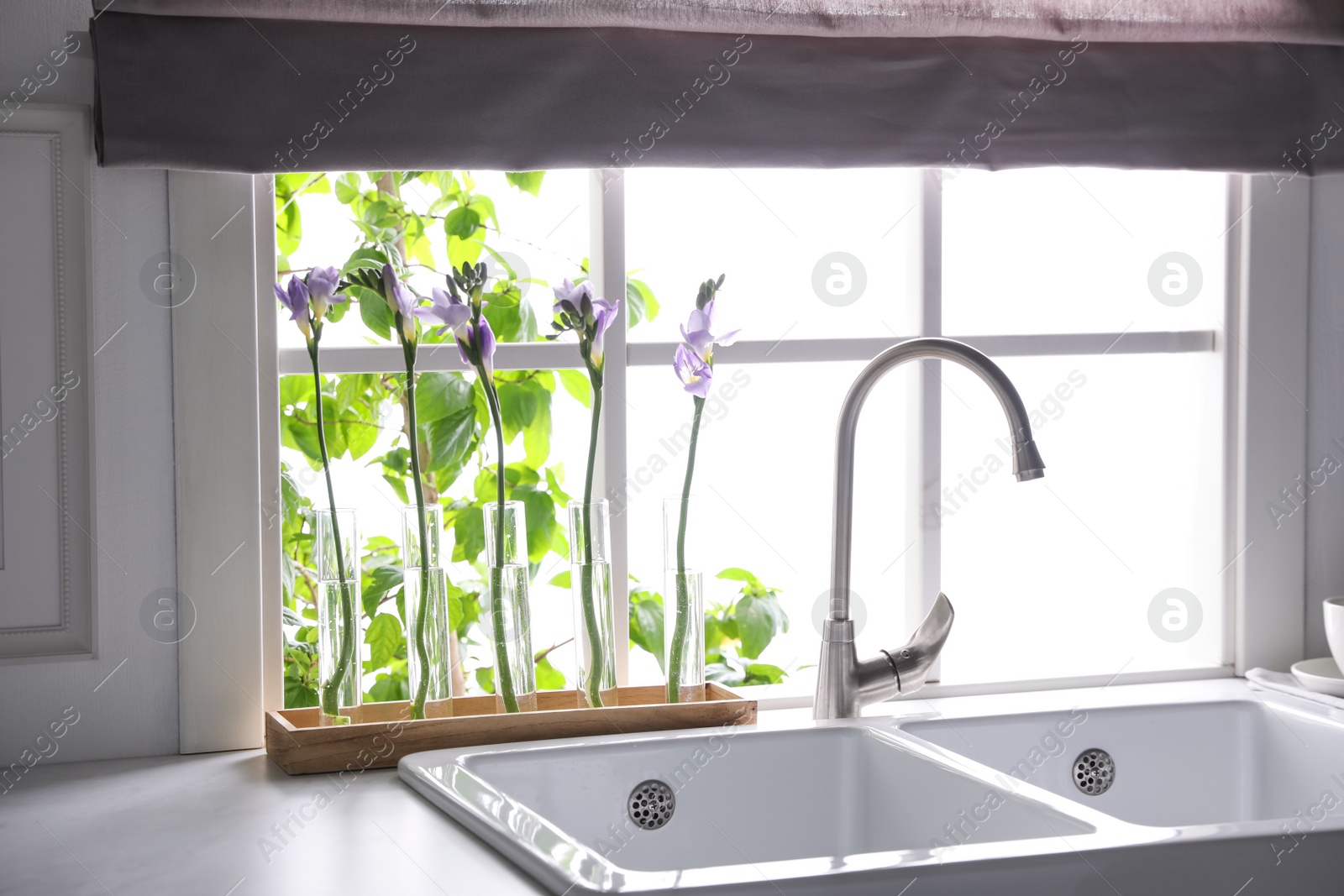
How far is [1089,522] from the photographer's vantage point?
6.49ft

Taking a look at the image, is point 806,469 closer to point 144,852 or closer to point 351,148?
point 351,148

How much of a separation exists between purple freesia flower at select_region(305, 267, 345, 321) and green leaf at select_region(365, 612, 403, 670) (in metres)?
0.46

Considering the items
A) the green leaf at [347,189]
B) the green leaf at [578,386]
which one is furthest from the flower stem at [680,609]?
the green leaf at [347,189]

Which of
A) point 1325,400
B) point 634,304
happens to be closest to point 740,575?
point 634,304

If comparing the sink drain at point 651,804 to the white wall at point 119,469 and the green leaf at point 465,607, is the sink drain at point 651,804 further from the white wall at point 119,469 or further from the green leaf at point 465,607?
the green leaf at point 465,607

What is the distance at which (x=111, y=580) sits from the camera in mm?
1337

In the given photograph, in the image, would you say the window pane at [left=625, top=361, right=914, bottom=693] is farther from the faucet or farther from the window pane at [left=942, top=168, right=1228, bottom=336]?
the faucet

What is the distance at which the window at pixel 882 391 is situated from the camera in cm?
164

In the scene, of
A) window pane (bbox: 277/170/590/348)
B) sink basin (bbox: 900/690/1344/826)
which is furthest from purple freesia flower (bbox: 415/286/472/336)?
sink basin (bbox: 900/690/1344/826)

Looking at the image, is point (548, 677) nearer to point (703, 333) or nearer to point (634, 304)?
point (634, 304)

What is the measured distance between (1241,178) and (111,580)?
63.8 inches

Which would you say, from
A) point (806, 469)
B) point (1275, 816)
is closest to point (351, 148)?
point (806, 469)

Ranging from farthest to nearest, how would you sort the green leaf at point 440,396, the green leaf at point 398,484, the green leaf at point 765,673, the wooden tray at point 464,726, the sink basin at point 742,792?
the green leaf at point 765,673 → the green leaf at point 398,484 → the green leaf at point 440,396 → the wooden tray at point 464,726 → the sink basin at point 742,792

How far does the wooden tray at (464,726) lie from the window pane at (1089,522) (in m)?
0.48
